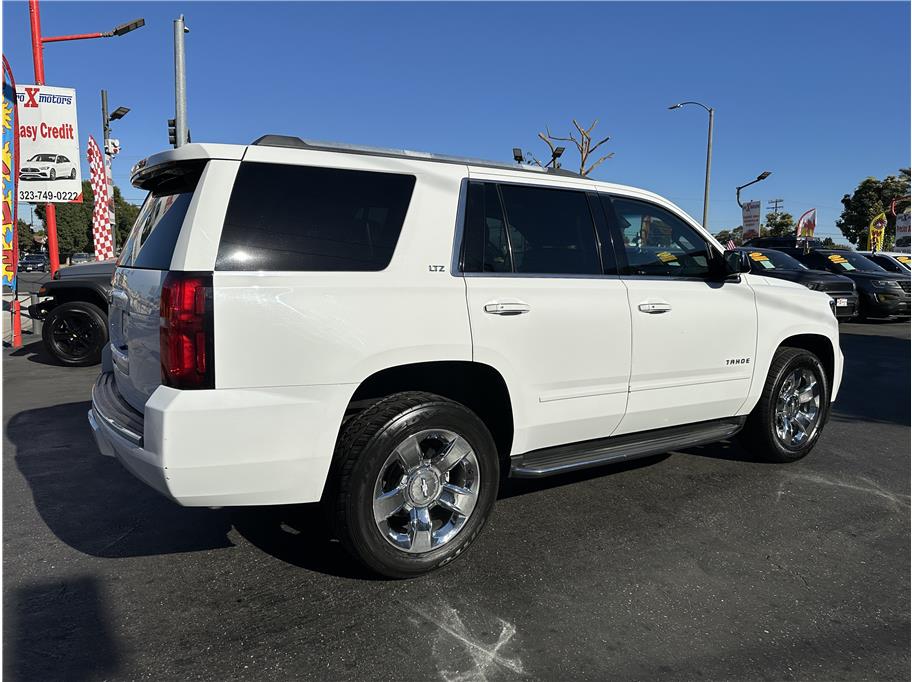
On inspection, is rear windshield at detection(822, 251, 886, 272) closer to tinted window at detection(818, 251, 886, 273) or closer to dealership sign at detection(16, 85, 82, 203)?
tinted window at detection(818, 251, 886, 273)

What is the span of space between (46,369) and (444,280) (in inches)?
297

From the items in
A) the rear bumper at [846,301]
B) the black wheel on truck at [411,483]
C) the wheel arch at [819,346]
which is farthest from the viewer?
the rear bumper at [846,301]

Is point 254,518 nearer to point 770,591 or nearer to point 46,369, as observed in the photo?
point 770,591

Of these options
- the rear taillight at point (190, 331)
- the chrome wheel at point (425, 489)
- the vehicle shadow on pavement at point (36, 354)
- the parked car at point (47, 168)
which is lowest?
the vehicle shadow on pavement at point (36, 354)

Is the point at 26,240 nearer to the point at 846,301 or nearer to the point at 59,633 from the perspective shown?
the point at 846,301

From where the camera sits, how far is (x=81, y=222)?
64875 mm

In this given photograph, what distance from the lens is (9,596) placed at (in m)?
2.91

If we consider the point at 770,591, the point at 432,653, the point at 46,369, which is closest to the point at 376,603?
the point at 432,653

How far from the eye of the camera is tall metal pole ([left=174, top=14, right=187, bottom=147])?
11.7 m

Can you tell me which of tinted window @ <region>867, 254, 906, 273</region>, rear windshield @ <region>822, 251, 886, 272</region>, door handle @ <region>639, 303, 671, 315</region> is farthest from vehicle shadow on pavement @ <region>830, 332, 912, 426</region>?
tinted window @ <region>867, 254, 906, 273</region>

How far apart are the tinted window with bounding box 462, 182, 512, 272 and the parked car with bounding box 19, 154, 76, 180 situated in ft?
31.8

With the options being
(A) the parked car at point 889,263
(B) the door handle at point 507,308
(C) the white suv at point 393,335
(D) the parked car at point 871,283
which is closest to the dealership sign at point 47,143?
(C) the white suv at point 393,335

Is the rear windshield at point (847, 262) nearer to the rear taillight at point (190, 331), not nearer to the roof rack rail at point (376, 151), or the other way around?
the roof rack rail at point (376, 151)

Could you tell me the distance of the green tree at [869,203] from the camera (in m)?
55.9
